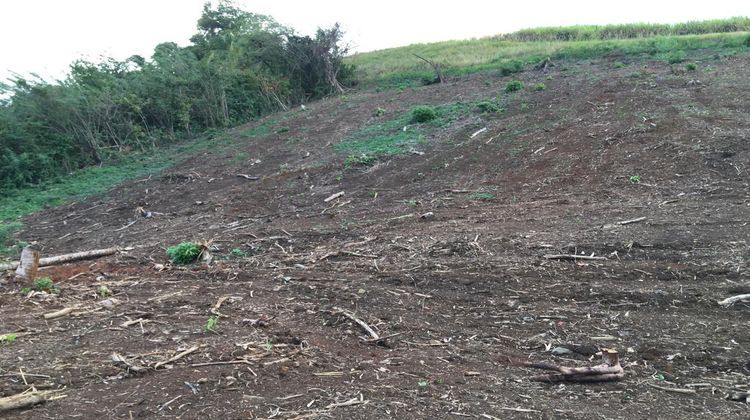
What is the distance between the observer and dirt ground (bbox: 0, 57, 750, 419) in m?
3.31

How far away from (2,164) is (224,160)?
6.99m

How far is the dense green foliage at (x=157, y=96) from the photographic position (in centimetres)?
1706

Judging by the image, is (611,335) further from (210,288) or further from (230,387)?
(210,288)

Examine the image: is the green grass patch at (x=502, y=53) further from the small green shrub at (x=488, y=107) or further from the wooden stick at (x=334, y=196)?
the wooden stick at (x=334, y=196)

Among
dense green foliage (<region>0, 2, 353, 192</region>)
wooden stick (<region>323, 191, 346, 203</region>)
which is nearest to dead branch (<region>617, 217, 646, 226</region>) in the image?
wooden stick (<region>323, 191, 346, 203</region>)

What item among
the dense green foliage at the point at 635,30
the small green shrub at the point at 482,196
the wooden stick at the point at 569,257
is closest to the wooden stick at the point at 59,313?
the wooden stick at the point at 569,257

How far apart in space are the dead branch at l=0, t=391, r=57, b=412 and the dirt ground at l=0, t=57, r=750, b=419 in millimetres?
75

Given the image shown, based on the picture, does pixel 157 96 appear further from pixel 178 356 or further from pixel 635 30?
pixel 635 30

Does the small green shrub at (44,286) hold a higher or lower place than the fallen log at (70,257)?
higher

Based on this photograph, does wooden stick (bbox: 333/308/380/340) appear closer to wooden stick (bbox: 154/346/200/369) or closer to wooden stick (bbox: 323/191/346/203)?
wooden stick (bbox: 154/346/200/369)

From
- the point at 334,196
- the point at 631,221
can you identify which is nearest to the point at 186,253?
the point at 334,196

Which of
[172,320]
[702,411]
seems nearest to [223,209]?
[172,320]

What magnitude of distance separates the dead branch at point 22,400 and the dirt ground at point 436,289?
0.25 ft

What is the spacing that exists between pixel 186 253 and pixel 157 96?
15.1 meters
